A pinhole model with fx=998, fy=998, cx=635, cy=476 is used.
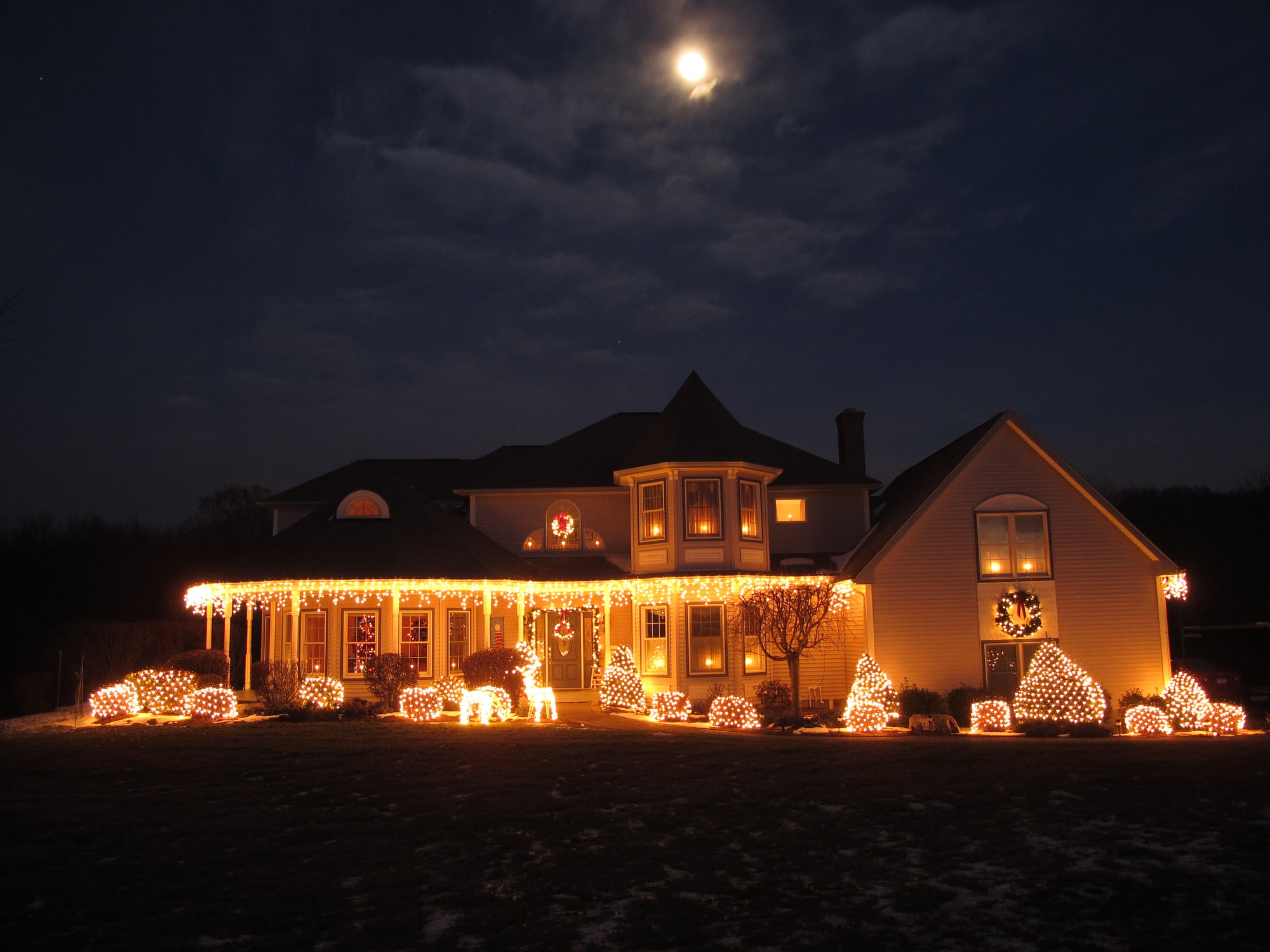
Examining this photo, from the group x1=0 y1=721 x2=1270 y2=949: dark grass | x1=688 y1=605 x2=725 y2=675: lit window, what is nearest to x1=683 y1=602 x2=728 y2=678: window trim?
x1=688 y1=605 x2=725 y2=675: lit window

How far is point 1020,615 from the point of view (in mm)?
20906

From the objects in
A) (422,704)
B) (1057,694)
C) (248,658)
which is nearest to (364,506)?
(248,658)

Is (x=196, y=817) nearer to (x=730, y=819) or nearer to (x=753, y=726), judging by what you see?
(x=730, y=819)

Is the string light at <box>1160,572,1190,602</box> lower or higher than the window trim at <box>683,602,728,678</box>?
higher

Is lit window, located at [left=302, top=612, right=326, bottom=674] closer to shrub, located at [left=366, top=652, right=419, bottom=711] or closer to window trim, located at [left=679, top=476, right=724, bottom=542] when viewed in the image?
shrub, located at [left=366, top=652, right=419, bottom=711]

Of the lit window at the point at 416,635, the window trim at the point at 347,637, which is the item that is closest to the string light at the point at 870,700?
the lit window at the point at 416,635

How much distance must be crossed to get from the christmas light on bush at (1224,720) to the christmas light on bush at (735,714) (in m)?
8.05

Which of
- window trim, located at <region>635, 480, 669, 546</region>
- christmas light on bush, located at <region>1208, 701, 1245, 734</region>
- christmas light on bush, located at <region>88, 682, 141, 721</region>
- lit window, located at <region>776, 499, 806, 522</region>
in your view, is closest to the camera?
christmas light on bush, located at <region>1208, 701, 1245, 734</region>

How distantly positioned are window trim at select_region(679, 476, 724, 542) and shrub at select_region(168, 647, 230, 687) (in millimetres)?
10179

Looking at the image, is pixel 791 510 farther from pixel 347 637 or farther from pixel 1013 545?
pixel 347 637

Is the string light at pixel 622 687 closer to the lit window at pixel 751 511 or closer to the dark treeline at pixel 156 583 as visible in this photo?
the lit window at pixel 751 511

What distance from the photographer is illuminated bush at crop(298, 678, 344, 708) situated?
19.3 m

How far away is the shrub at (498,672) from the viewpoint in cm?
2000

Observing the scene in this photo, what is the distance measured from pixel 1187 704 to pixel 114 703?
19.8m
